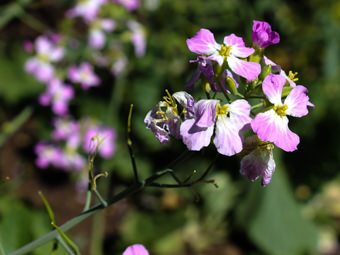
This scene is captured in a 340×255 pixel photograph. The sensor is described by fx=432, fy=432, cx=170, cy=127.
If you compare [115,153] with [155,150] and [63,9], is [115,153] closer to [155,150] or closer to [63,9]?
[155,150]

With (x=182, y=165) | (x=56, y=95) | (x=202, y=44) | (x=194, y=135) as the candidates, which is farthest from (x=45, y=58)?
(x=194, y=135)

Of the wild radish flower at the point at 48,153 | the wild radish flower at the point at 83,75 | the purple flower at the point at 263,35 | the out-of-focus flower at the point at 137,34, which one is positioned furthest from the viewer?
the wild radish flower at the point at 48,153

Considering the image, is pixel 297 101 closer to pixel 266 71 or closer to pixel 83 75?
pixel 266 71

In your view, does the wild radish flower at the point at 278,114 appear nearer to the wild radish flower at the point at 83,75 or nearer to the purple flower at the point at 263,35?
the purple flower at the point at 263,35

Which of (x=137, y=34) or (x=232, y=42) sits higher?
(x=232, y=42)

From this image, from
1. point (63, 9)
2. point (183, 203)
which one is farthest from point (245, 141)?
point (63, 9)

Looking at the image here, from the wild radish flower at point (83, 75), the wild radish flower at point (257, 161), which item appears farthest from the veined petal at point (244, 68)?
the wild radish flower at point (83, 75)
